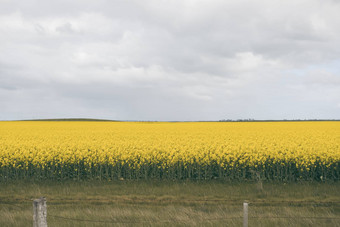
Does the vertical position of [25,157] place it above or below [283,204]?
above

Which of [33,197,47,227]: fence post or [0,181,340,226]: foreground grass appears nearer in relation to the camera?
[33,197,47,227]: fence post

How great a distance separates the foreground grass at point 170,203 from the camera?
9102 mm

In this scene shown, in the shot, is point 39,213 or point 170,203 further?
point 170,203

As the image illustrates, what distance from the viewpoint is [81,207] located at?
38.8 feet

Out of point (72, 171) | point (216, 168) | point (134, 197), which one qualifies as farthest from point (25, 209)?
point (216, 168)

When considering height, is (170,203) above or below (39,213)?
below

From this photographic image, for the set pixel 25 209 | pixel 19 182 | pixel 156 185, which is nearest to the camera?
pixel 25 209

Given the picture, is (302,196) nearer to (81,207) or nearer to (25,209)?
(81,207)

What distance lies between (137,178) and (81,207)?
4.38 meters

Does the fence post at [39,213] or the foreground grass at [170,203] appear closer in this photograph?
the fence post at [39,213]

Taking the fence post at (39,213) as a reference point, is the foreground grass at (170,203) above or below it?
below

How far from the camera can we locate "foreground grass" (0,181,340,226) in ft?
29.9

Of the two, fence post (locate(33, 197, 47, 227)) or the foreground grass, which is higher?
fence post (locate(33, 197, 47, 227))

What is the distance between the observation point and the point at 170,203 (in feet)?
40.2
